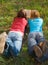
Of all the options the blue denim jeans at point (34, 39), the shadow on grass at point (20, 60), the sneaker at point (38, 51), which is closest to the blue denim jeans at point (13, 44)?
the shadow on grass at point (20, 60)

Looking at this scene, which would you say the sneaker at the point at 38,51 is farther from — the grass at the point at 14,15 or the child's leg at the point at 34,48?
the grass at the point at 14,15

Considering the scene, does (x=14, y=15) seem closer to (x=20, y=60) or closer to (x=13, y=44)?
(x=13, y=44)

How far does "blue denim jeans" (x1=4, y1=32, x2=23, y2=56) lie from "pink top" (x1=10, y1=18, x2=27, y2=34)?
0.68 feet

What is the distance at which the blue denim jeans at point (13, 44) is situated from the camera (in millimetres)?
5250

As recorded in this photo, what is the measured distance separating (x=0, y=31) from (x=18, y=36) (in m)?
0.71

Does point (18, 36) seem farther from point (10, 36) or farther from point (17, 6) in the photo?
point (17, 6)

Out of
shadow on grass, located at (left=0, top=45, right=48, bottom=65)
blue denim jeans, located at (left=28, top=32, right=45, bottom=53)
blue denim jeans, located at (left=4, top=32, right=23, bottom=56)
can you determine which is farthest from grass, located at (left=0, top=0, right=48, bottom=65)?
blue denim jeans, located at (left=28, top=32, right=45, bottom=53)

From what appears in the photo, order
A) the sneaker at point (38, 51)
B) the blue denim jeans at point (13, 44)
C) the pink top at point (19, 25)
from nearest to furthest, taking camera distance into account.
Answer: the sneaker at point (38, 51)
the blue denim jeans at point (13, 44)
the pink top at point (19, 25)

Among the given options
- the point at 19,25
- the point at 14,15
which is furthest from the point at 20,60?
the point at 14,15

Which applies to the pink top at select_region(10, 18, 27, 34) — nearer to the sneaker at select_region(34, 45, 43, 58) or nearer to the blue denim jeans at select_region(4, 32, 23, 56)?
the blue denim jeans at select_region(4, 32, 23, 56)

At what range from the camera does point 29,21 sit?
20.1 ft

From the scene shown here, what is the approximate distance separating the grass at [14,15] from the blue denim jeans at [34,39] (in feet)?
0.76

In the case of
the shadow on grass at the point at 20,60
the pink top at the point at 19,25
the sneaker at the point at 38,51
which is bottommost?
the shadow on grass at the point at 20,60

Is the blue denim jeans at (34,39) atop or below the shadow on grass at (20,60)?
atop
